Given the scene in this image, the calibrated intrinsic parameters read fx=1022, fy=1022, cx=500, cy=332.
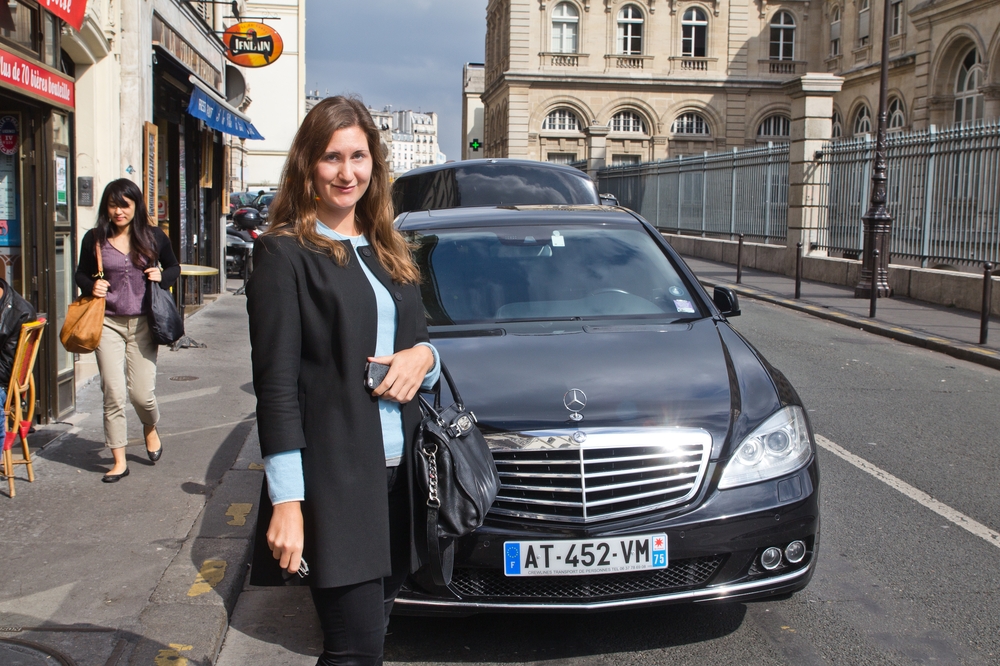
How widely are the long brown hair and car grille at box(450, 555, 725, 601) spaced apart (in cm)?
142

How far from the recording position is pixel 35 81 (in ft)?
21.5

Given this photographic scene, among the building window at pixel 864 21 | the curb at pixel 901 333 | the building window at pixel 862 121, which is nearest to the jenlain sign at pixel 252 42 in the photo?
the curb at pixel 901 333

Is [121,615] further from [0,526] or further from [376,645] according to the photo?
[376,645]

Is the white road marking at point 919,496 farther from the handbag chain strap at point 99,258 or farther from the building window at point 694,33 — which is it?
the building window at point 694,33

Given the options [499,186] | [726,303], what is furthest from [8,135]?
[499,186]

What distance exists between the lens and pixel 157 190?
11.5 metres

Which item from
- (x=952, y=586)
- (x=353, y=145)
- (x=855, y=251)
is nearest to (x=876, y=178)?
(x=855, y=251)

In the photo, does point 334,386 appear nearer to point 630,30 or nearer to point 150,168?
point 150,168

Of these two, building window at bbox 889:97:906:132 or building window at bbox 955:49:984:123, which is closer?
building window at bbox 955:49:984:123

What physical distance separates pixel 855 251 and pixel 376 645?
19.0 meters

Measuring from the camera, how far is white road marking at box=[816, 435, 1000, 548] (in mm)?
5146

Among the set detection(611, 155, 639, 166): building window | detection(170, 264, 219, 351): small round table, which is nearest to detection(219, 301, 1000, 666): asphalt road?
detection(170, 264, 219, 351): small round table

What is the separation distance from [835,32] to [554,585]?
169ft

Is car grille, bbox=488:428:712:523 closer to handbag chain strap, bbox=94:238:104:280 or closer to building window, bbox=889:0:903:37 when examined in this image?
handbag chain strap, bbox=94:238:104:280
